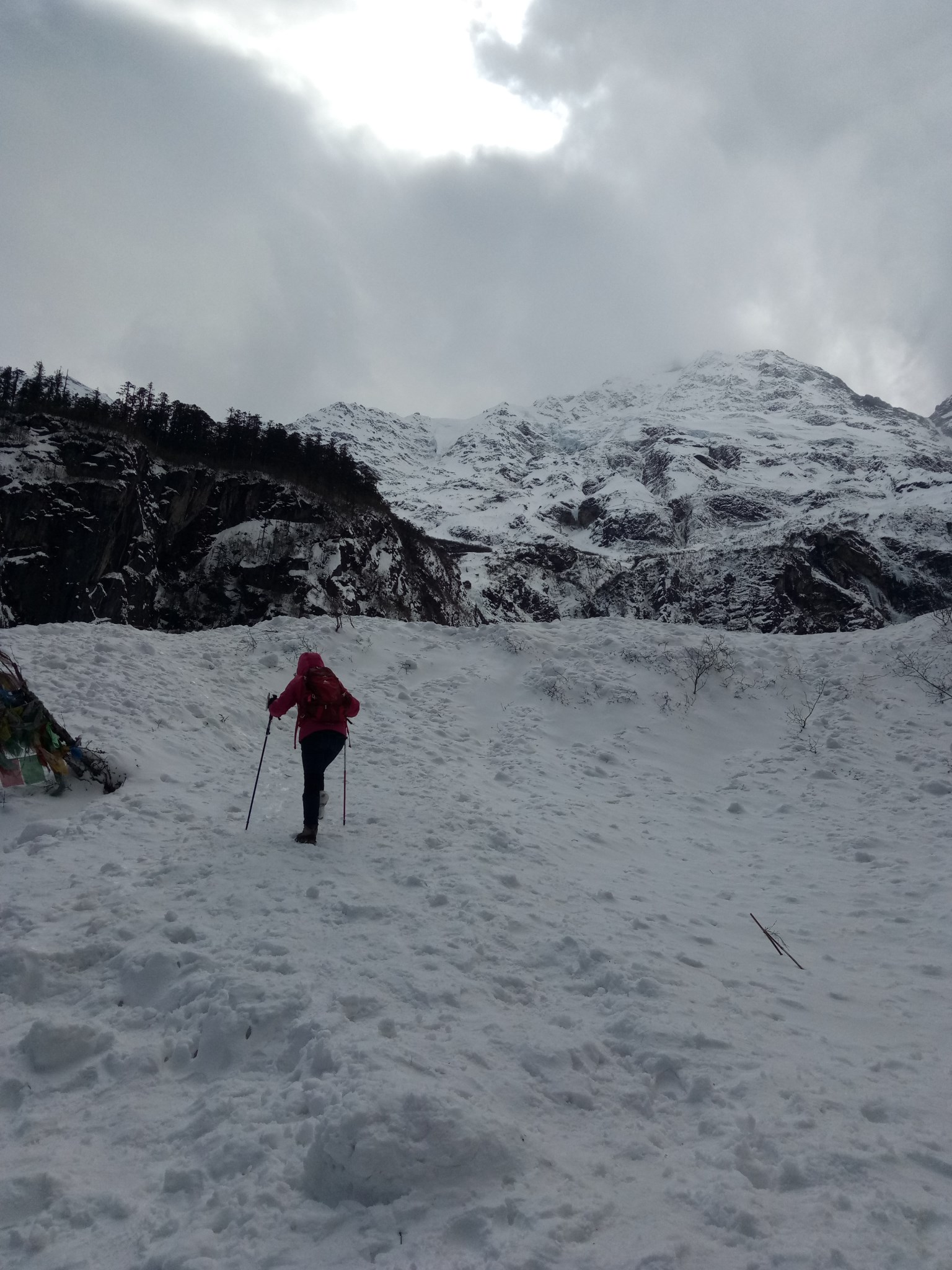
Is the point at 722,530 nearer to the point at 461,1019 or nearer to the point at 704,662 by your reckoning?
the point at 704,662

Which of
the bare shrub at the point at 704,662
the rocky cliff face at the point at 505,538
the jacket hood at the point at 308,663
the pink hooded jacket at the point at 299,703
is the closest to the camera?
the pink hooded jacket at the point at 299,703

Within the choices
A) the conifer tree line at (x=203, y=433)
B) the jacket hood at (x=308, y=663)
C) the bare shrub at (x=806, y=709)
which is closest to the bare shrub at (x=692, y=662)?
the bare shrub at (x=806, y=709)

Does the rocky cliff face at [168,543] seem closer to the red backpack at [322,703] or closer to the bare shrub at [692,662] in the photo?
the bare shrub at [692,662]

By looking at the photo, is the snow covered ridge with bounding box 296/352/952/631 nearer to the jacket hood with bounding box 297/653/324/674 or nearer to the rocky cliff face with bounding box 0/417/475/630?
the rocky cliff face with bounding box 0/417/475/630

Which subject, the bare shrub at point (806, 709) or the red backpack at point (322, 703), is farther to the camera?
the bare shrub at point (806, 709)

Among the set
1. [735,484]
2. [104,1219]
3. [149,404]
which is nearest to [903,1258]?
[104,1219]

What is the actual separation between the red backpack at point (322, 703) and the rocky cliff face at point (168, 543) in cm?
2989

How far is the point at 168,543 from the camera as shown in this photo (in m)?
40.1

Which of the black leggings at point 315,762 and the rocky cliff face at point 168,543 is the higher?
the rocky cliff face at point 168,543

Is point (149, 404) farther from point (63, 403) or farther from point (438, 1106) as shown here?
point (438, 1106)

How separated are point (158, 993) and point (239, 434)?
165 ft

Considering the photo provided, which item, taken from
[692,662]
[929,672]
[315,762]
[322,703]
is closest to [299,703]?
[322,703]

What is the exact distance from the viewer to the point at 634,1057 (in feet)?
13.3

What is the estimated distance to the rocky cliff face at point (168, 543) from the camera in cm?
3441
